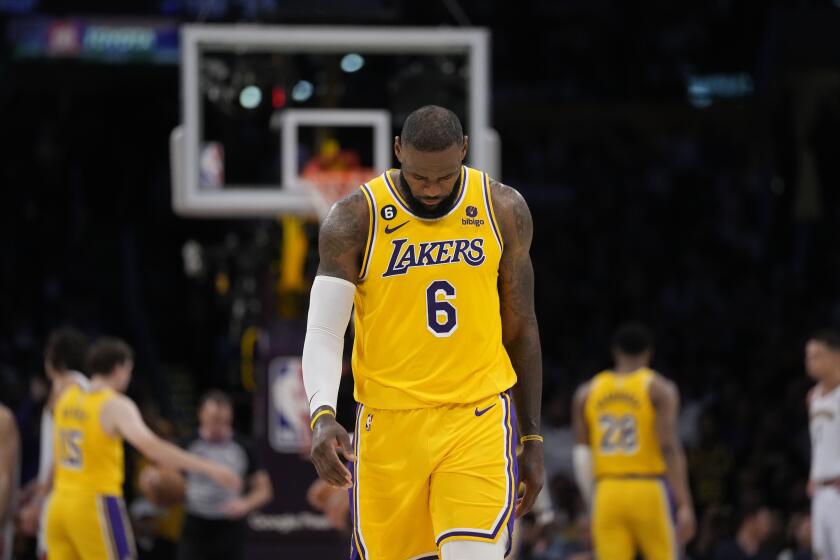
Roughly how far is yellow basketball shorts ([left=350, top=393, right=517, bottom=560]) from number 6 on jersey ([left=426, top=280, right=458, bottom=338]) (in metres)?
0.24

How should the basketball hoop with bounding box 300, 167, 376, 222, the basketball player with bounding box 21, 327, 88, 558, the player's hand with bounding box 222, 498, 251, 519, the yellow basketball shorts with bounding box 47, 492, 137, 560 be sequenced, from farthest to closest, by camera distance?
the basketball hoop with bounding box 300, 167, 376, 222 → the player's hand with bounding box 222, 498, 251, 519 → the basketball player with bounding box 21, 327, 88, 558 → the yellow basketball shorts with bounding box 47, 492, 137, 560

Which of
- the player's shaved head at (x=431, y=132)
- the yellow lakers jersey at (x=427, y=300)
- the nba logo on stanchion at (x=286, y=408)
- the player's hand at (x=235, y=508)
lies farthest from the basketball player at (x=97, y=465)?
the player's shaved head at (x=431, y=132)

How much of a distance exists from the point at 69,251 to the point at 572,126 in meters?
7.49

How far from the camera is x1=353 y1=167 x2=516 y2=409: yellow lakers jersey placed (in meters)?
4.48

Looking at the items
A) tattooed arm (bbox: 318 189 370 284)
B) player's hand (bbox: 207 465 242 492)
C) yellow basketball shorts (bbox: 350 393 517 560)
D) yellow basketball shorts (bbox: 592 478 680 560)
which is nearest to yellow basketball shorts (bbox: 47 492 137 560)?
player's hand (bbox: 207 465 242 492)

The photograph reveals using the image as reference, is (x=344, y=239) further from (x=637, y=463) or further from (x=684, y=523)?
(x=684, y=523)

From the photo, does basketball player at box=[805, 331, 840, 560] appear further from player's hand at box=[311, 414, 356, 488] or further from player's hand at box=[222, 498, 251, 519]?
player's hand at box=[311, 414, 356, 488]

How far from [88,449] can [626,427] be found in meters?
3.31

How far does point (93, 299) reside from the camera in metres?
20.4

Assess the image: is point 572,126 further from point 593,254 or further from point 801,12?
point 801,12

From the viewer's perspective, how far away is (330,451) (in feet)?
14.0

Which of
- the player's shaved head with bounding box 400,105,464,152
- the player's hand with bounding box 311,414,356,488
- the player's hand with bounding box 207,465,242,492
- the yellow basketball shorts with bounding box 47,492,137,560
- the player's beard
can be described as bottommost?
the yellow basketball shorts with bounding box 47,492,137,560

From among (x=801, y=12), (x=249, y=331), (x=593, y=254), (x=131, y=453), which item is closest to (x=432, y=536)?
(x=131, y=453)

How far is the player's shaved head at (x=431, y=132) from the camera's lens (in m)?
4.33
